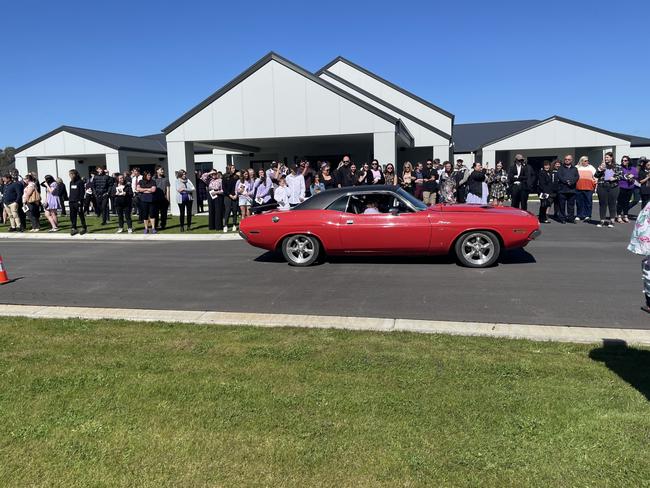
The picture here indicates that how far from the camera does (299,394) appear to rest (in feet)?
11.8

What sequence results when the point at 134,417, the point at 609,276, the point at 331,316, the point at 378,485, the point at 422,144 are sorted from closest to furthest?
the point at 378,485 < the point at 134,417 < the point at 331,316 < the point at 609,276 < the point at 422,144

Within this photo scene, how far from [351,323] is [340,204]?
391 cm

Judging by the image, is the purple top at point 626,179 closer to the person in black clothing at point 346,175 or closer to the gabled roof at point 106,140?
the person in black clothing at point 346,175

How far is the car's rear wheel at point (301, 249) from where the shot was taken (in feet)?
29.4

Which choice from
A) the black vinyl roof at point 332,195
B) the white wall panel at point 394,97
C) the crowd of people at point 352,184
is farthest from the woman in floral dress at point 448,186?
the white wall panel at point 394,97

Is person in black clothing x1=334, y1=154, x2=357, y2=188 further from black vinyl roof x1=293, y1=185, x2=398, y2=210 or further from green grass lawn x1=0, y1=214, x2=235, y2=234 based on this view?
black vinyl roof x1=293, y1=185, x2=398, y2=210

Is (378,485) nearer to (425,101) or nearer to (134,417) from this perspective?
(134,417)

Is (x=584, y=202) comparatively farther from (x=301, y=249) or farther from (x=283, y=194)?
(x=301, y=249)

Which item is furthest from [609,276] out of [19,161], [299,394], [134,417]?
[19,161]

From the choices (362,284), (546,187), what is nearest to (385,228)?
(362,284)

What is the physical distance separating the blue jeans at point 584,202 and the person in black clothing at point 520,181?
1.34 m

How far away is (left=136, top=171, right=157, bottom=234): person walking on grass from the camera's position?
44.7 feet

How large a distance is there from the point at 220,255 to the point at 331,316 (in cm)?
537

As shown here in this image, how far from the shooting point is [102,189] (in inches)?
679
